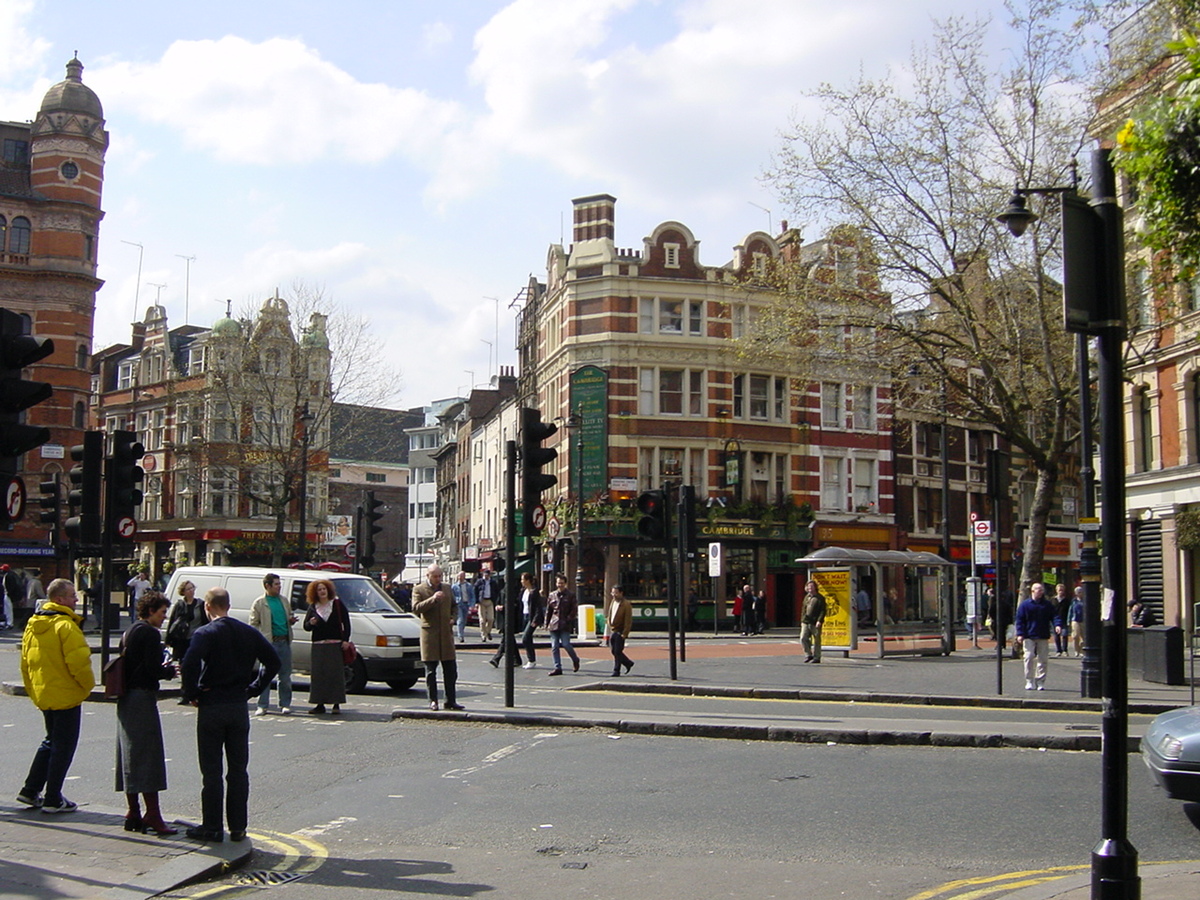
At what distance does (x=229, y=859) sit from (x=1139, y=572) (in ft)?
114

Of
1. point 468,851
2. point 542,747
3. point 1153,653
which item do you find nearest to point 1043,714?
point 1153,653

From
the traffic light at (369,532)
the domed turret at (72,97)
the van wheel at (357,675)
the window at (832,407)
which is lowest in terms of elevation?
the van wheel at (357,675)

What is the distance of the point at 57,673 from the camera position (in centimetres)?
877

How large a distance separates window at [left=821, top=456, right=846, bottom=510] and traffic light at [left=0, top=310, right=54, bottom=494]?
4598cm

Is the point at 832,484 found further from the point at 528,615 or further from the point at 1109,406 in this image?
the point at 1109,406

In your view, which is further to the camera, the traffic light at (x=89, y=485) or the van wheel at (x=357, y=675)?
the van wheel at (x=357, y=675)

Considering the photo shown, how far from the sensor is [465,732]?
14.1 meters

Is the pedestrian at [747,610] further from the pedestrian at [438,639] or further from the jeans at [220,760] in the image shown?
the jeans at [220,760]

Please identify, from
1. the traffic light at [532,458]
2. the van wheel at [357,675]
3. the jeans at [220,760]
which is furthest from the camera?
the van wheel at [357,675]

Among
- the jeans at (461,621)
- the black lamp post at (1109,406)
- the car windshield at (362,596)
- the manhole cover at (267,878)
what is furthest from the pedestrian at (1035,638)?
the jeans at (461,621)

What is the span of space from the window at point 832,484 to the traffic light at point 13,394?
46.0m

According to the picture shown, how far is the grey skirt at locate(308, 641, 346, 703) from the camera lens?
1548 cm

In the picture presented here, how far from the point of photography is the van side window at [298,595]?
19.1 meters

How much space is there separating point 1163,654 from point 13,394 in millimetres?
16743
